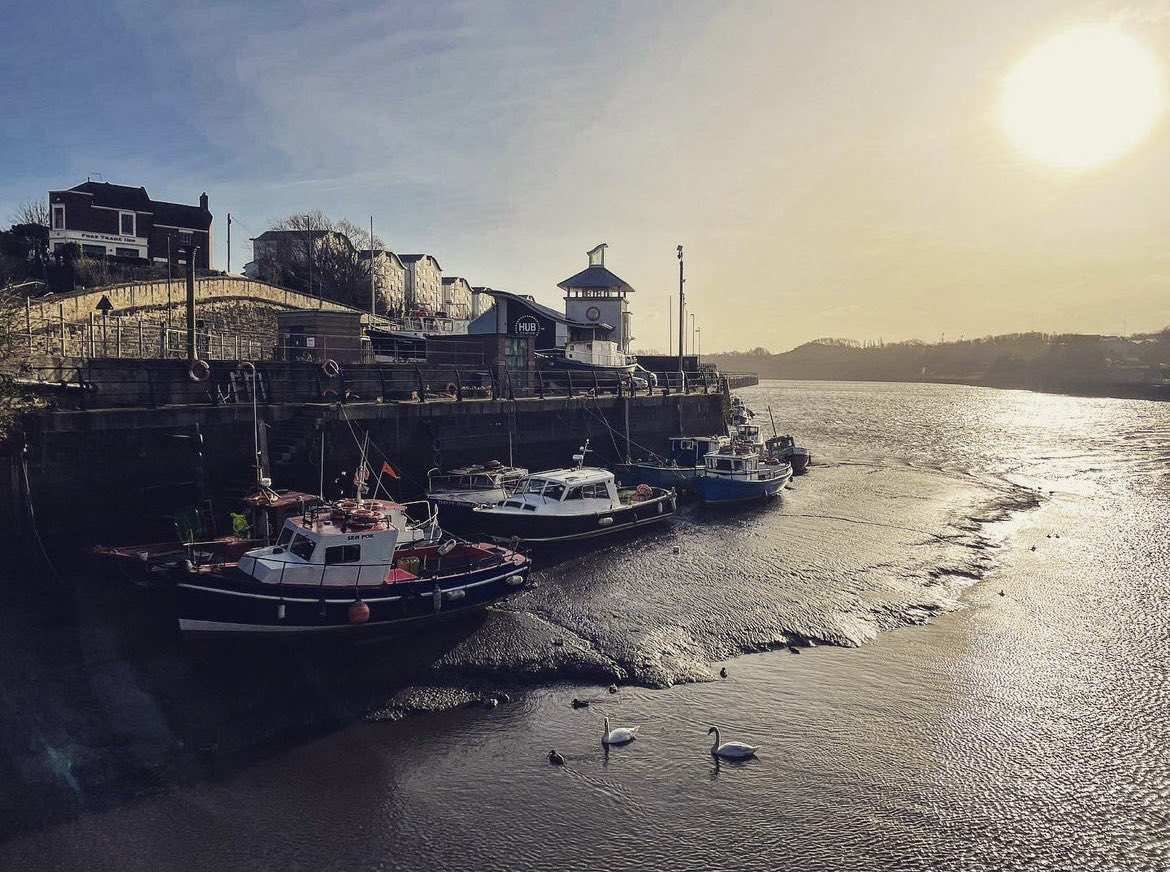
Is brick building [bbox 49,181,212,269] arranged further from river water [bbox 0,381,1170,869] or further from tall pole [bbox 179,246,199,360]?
river water [bbox 0,381,1170,869]

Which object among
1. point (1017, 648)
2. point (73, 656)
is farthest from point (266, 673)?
point (1017, 648)

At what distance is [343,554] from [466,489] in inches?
395

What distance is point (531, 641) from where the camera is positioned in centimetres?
1661

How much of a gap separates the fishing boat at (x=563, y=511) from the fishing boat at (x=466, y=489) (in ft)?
1.83

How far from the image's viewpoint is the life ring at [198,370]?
23.3 m

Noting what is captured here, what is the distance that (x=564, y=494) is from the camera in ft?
82.8

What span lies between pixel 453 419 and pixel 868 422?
69464 millimetres

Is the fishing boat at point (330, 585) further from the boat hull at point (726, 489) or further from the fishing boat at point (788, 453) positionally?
the fishing boat at point (788, 453)

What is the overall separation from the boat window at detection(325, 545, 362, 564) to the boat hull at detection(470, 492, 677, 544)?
6308mm

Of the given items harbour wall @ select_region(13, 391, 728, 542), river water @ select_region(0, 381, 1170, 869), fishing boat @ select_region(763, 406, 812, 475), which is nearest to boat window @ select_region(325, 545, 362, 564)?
river water @ select_region(0, 381, 1170, 869)

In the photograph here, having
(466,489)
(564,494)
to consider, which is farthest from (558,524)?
(466,489)

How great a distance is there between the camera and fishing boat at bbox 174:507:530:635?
48.6 ft

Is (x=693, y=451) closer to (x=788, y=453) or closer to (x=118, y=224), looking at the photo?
(x=788, y=453)

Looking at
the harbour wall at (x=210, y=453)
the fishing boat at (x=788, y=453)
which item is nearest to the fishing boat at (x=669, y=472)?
the harbour wall at (x=210, y=453)
